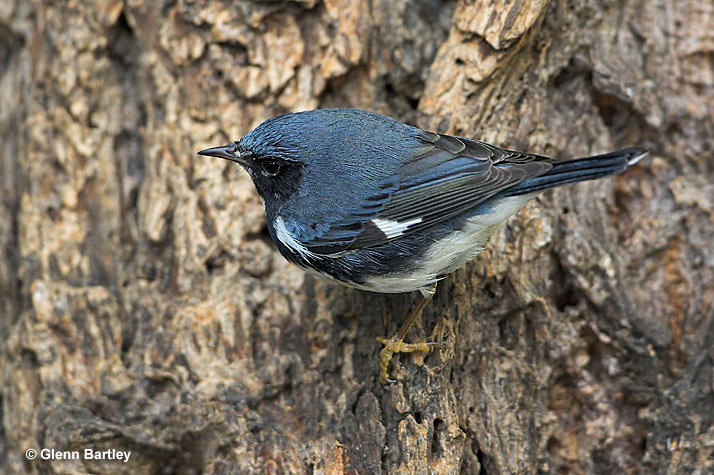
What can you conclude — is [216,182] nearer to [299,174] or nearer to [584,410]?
[299,174]

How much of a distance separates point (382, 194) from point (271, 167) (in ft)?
2.13

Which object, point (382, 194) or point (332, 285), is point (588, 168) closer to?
point (382, 194)

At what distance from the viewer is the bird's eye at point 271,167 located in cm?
397

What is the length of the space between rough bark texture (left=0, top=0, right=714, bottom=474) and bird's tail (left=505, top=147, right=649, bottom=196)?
2.17 ft

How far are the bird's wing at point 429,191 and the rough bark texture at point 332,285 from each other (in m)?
→ 0.55

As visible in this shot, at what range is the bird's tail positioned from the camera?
3375mm

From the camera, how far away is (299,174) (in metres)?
3.97

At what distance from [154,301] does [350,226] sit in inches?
52.2

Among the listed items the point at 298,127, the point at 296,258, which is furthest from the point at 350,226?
the point at 298,127

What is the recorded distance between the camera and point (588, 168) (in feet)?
11.2

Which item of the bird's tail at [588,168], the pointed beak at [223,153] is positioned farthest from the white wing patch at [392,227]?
the pointed beak at [223,153]

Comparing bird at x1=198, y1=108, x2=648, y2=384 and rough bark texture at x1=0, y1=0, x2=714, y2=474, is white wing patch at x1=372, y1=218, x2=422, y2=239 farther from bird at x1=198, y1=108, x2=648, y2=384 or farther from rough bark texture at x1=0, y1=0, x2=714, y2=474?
rough bark texture at x1=0, y1=0, x2=714, y2=474

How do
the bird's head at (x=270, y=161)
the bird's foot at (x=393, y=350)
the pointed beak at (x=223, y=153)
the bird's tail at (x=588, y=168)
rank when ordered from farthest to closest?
the pointed beak at (x=223, y=153) < the bird's head at (x=270, y=161) < the bird's foot at (x=393, y=350) < the bird's tail at (x=588, y=168)

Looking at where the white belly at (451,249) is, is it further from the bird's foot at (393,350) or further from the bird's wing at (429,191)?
the bird's foot at (393,350)
